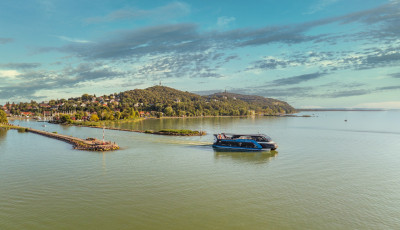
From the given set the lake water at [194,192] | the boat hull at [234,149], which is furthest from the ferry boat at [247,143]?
the lake water at [194,192]

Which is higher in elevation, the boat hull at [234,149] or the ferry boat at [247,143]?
the ferry boat at [247,143]

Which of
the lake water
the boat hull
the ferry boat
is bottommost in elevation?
the lake water

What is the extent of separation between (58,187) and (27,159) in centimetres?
2201

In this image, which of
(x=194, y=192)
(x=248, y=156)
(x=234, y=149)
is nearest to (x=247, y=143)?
(x=234, y=149)

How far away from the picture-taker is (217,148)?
2414 inches

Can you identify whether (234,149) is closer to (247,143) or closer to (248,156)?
(247,143)

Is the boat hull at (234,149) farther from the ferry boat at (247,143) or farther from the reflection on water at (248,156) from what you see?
the reflection on water at (248,156)

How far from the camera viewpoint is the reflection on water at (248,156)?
162ft

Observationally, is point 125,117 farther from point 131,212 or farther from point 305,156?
point 131,212

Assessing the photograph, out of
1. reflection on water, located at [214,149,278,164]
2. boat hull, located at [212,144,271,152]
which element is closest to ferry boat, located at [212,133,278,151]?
boat hull, located at [212,144,271,152]

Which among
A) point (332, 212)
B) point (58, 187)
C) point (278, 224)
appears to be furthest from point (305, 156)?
point (58, 187)

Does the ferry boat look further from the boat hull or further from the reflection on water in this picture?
the reflection on water

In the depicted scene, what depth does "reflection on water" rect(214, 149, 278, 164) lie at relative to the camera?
162ft

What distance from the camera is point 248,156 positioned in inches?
2109
